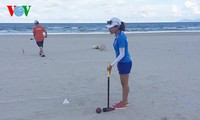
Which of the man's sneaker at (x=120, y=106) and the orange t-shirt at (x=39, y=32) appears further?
the orange t-shirt at (x=39, y=32)

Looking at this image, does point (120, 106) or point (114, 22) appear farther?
point (120, 106)

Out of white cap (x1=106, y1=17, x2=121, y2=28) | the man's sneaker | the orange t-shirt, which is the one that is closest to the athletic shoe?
the man's sneaker

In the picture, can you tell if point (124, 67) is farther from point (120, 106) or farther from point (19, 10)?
point (19, 10)

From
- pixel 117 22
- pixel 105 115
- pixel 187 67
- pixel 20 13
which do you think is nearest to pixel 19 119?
pixel 105 115

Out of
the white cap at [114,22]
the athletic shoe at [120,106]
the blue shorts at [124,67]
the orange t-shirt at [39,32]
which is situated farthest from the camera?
the orange t-shirt at [39,32]

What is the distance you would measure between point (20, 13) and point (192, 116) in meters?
12.5

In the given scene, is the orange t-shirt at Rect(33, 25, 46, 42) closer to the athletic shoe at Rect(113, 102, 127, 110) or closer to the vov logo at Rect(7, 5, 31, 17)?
the vov logo at Rect(7, 5, 31, 17)

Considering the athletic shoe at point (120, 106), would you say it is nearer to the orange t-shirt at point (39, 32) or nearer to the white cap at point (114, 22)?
the white cap at point (114, 22)

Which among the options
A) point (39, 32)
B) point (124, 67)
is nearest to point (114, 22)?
point (124, 67)

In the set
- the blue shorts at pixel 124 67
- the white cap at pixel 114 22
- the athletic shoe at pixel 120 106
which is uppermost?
the white cap at pixel 114 22

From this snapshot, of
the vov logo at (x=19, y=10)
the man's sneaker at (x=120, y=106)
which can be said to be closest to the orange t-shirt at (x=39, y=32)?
the vov logo at (x=19, y=10)

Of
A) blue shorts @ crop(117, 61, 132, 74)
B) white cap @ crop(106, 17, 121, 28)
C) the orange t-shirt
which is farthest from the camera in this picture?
the orange t-shirt

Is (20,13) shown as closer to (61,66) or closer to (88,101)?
(61,66)

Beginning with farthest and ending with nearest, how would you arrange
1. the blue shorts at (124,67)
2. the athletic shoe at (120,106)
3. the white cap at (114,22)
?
the athletic shoe at (120,106) < the blue shorts at (124,67) < the white cap at (114,22)
